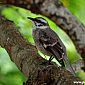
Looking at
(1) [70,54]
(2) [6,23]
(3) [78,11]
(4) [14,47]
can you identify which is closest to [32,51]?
(4) [14,47]

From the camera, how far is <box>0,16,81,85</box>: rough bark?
6.97 ft

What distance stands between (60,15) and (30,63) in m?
1.45

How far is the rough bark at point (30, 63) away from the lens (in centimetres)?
212

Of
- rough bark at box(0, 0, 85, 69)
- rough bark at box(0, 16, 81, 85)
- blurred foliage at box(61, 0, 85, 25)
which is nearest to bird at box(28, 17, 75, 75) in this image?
rough bark at box(0, 16, 81, 85)

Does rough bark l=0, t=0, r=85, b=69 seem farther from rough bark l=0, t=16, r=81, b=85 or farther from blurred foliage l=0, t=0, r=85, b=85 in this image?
rough bark l=0, t=16, r=81, b=85

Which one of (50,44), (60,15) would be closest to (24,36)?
(60,15)

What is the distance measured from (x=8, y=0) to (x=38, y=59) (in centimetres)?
139

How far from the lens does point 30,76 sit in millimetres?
2291

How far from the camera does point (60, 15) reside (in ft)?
12.8

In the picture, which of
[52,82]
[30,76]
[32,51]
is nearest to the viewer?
[52,82]

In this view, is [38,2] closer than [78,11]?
Yes

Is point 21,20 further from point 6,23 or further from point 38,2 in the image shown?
point 6,23

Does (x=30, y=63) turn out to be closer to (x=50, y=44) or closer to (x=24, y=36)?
(x=50, y=44)

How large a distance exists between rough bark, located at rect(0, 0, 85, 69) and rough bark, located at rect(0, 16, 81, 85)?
0.71 metres
